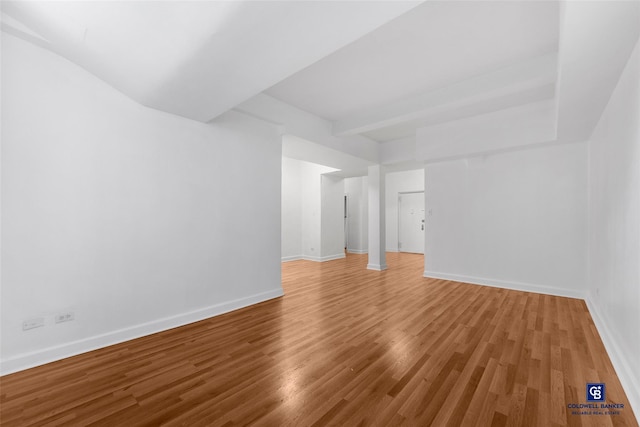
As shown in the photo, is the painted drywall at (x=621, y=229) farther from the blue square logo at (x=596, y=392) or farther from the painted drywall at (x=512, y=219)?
the painted drywall at (x=512, y=219)

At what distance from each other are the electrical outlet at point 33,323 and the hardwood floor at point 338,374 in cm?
33

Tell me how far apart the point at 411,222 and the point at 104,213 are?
8503 millimetres

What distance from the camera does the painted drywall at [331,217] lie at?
304 inches

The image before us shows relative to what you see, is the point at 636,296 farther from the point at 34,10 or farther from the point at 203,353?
the point at 34,10

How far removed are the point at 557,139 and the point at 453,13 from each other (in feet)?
9.29

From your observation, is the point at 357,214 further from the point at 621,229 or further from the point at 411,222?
the point at 621,229

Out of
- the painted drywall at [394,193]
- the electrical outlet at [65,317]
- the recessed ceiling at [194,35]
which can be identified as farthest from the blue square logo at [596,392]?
the painted drywall at [394,193]

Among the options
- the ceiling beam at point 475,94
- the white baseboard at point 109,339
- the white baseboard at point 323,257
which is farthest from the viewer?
the white baseboard at point 323,257

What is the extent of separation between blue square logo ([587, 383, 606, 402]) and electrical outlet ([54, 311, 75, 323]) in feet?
12.9

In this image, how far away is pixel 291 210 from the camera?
798 cm

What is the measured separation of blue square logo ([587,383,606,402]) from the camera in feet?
5.69

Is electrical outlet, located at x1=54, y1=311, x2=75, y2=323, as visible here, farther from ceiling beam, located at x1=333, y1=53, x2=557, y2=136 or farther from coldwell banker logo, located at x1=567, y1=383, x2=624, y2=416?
ceiling beam, located at x1=333, y1=53, x2=557, y2=136

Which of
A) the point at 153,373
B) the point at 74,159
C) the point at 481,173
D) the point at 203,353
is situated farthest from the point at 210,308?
the point at 481,173

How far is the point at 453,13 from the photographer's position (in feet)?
7.52
